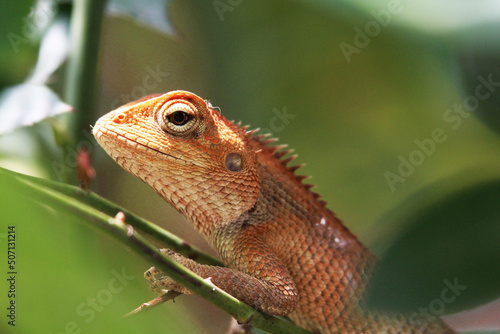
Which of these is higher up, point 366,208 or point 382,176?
point 382,176

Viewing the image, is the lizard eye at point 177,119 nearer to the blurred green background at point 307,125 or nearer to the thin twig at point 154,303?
the blurred green background at point 307,125

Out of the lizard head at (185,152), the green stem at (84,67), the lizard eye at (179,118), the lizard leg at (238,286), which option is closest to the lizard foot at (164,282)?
the lizard leg at (238,286)

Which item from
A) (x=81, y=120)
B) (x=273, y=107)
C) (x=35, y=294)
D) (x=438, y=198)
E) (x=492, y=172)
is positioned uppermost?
(x=492, y=172)

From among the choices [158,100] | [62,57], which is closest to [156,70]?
[62,57]

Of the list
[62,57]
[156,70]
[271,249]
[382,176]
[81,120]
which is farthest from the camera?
[156,70]

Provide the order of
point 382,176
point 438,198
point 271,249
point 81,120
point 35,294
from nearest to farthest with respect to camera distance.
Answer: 1. point 35,294
2. point 438,198
3. point 271,249
4. point 81,120
5. point 382,176

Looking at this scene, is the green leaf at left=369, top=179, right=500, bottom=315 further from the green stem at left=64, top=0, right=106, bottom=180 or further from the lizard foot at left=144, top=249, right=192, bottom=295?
the green stem at left=64, top=0, right=106, bottom=180

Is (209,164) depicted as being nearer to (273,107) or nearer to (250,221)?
(250,221)
